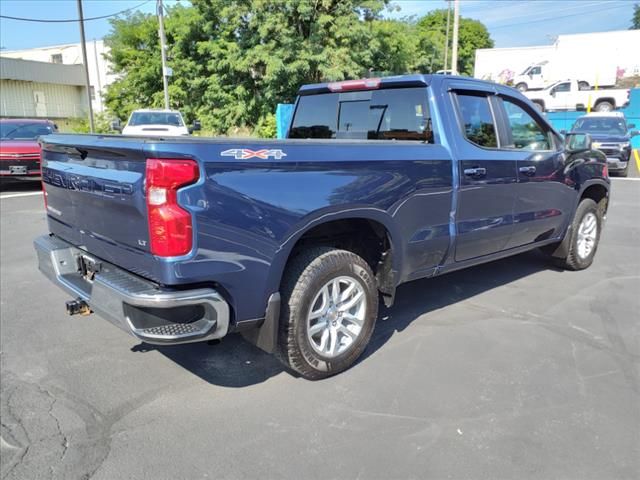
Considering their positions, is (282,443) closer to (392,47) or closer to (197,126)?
(197,126)

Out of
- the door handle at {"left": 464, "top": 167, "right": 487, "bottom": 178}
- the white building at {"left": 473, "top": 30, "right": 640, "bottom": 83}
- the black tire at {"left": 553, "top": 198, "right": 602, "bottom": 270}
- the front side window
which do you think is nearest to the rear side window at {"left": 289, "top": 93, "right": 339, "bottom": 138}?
the door handle at {"left": 464, "top": 167, "right": 487, "bottom": 178}

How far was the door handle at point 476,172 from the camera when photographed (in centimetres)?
408

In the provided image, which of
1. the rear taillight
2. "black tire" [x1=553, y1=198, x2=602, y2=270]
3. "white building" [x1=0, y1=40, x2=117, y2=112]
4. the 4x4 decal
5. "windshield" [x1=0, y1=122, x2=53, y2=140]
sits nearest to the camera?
the rear taillight

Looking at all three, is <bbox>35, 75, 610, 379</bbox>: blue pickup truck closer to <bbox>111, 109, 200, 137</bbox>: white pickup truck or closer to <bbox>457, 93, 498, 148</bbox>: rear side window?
<bbox>457, 93, 498, 148</bbox>: rear side window

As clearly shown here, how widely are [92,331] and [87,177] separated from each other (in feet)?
5.39

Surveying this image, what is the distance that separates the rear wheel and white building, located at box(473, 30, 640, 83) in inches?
91.3

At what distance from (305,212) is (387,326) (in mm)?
1709

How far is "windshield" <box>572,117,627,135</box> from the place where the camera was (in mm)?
15898

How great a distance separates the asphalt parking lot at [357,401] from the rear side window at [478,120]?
1.52 meters

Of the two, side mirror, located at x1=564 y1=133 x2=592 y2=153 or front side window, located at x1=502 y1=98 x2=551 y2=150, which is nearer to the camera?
front side window, located at x1=502 y1=98 x2=551 y2=150

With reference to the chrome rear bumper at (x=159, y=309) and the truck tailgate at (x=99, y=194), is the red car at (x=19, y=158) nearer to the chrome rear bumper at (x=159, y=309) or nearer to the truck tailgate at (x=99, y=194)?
the truck tailgate at (x=99, y=194)

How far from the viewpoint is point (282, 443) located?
2.76 m

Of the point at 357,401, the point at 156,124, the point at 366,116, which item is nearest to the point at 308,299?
the point at 357,401

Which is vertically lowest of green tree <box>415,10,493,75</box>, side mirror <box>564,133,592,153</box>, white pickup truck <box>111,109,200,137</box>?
side mirror <box>564,133,592,153</box>
